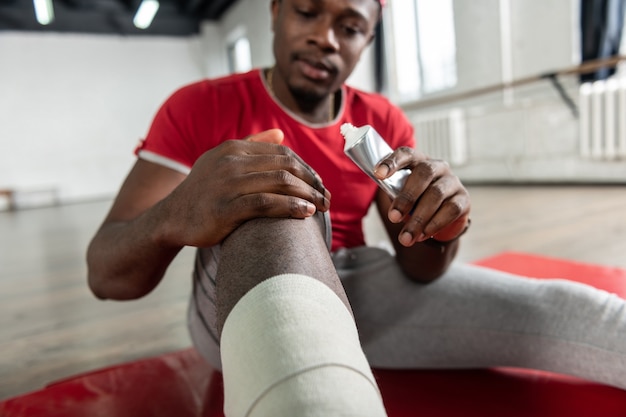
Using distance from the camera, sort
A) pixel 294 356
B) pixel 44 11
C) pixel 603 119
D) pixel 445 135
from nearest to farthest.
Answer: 1. pixel 294 356
2. pixel 603 119
3. pixel 445 135
4. pixel 44 11

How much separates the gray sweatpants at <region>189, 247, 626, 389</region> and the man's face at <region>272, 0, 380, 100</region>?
12.1 inches

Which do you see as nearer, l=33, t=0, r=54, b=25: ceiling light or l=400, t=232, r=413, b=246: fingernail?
l=400, t=232, r=413, b=246: fingernail

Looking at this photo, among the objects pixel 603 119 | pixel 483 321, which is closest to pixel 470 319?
pixel 483 321

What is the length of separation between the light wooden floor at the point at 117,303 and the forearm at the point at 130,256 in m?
0.50

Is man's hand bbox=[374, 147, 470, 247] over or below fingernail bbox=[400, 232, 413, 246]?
over

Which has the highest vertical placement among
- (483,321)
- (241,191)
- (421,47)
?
(421,47)

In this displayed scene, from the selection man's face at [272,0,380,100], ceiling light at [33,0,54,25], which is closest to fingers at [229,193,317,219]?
man's face at [272,0,380,100]

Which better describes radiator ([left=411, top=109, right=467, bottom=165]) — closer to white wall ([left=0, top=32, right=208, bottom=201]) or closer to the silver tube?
the silver tube

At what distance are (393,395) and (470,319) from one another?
17 centimetres

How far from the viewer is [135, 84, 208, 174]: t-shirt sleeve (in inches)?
29.3

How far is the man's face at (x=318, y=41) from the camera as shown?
826 millimetres

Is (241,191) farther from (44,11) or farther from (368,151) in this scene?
(44,11)

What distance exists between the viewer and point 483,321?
2.50ft

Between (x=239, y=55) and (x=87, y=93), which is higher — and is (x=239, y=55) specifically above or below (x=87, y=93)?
above
